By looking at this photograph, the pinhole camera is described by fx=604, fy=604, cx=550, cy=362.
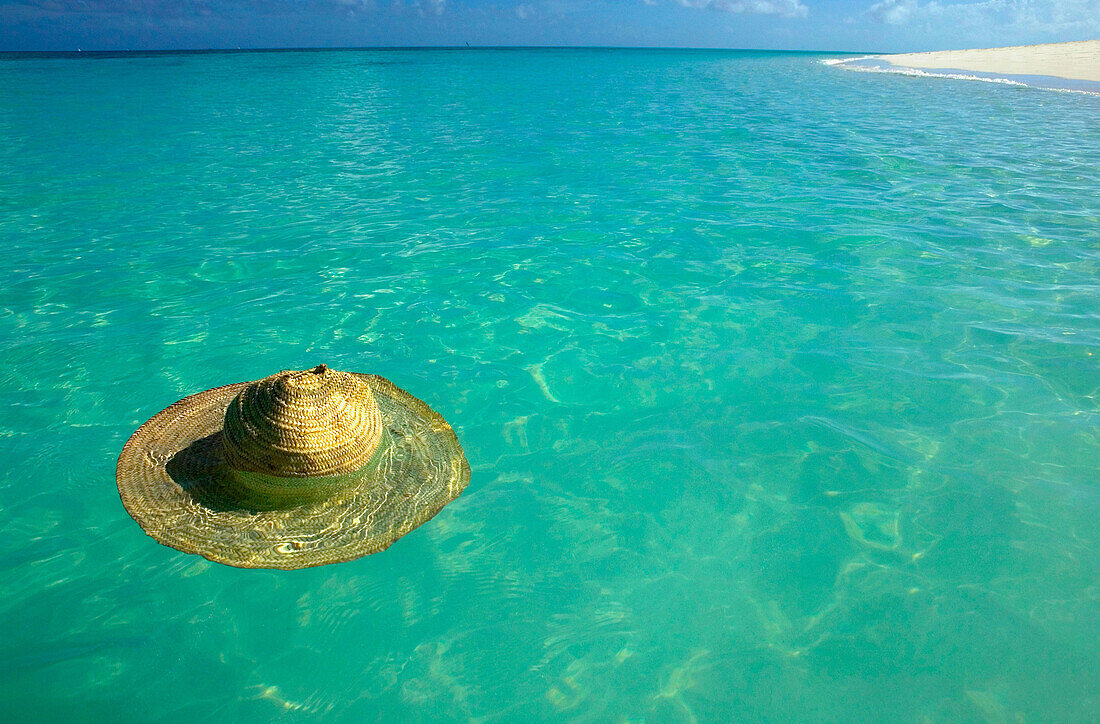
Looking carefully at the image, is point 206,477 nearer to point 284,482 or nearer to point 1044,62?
point 284,482

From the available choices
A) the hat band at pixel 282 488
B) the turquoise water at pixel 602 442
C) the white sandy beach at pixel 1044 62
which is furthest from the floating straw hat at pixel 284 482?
the white sandy beach at pixel 1044 62

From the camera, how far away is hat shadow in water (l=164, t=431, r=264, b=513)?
12.6 ft

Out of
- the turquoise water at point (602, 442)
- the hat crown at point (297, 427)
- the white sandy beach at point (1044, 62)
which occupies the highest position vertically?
the white sandy beach at point (1044, 62)

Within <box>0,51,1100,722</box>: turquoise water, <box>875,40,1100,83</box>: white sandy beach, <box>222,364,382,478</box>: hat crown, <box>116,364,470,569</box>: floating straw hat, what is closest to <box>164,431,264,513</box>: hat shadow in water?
<box>116,364,470,569</box>: floating straw hat

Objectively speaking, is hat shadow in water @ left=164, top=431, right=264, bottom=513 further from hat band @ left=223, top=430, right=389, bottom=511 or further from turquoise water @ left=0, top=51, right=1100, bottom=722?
turquoise water @ left=0, top=51, right=1100, bottom=722

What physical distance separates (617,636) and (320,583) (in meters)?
2.02

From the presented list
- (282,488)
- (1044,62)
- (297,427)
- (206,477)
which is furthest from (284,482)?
(1044,62)

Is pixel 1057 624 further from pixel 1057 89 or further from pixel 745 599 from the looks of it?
pixel 1057 89

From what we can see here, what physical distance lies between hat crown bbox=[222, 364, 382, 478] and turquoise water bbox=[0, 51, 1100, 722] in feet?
2.78

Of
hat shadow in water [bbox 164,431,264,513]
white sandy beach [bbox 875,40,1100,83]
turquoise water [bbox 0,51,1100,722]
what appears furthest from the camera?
white sandy beach [bbox 875,40,1100,83]

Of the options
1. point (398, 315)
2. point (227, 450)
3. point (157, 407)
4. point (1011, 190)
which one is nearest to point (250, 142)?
point (398, 315)

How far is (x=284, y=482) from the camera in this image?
3.85 m

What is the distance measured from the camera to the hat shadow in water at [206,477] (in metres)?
3.84

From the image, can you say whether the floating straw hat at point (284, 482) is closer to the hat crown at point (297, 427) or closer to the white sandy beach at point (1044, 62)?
the hat crown at point (297, 427)
